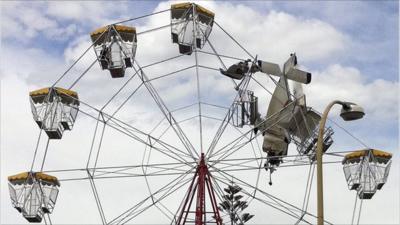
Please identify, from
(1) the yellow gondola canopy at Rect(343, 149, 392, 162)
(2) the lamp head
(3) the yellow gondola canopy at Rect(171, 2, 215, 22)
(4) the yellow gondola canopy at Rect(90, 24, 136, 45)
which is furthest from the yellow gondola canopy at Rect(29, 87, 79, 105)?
(2) the lamp head

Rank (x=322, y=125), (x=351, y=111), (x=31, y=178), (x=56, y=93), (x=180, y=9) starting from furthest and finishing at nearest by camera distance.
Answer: (x=180, y=9), (x=56, y=93), (x=31, y=178), (x=351, y=111), (x=322, y=125)

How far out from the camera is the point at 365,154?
23.1 m

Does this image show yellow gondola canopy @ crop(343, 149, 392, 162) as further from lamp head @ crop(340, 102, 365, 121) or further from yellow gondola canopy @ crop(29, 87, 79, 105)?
yellow gondola canopy @ crop(29, 87, 79, 105)

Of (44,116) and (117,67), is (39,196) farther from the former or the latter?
(117,67)

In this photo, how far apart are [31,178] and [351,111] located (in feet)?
36.5

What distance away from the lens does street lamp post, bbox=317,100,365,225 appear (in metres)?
14.4

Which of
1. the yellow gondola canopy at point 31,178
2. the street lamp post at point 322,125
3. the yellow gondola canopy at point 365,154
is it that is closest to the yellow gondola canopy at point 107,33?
the yellow gondola canopy at point 31,178

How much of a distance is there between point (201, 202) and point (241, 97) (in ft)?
15.3

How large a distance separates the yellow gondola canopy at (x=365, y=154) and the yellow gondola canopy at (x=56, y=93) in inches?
364

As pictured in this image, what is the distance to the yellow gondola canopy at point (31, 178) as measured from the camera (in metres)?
22.8

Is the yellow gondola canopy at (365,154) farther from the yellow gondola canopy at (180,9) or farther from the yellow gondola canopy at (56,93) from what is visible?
the yellow gondola canopy at (56,93)

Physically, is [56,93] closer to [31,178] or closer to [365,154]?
[31,178]

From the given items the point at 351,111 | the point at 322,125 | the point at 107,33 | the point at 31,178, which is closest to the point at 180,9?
the point at 107,33

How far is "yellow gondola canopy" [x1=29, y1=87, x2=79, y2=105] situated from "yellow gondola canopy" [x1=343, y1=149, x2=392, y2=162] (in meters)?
9.26
